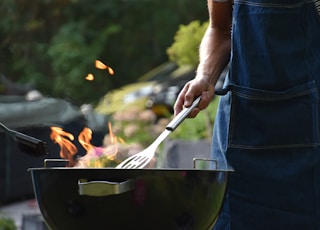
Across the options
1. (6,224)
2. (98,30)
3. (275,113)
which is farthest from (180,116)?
(98,30)

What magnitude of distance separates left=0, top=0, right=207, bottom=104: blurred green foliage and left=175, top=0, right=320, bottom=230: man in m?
10.6

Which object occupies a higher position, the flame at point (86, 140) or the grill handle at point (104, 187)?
the flame at point (86, 140)

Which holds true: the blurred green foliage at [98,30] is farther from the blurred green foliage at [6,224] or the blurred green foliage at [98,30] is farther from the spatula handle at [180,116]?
the spatula handle at [180,116]

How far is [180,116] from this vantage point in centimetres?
197

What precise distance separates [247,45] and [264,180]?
1.08 ft

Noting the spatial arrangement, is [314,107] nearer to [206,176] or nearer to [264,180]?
[264,180]

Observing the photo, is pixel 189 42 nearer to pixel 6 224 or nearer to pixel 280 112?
pixel 6 224

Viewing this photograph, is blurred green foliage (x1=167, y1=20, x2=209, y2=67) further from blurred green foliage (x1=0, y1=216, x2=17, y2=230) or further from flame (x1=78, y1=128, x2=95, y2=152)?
flame (x1=78, y1=128, x2=95, y2=152)

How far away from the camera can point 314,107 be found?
2.02 m

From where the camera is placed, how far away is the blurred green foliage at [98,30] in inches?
562

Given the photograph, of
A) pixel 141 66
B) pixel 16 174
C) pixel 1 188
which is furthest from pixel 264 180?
pixel 141 66

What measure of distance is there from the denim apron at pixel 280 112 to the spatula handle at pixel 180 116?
115 mm

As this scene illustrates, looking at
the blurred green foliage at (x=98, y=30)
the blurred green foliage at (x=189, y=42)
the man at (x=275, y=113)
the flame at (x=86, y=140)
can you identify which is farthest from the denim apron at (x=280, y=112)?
the blurred green foliage at (x=98, y=30)

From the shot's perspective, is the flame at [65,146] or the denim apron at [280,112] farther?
the flame at [65,146]
